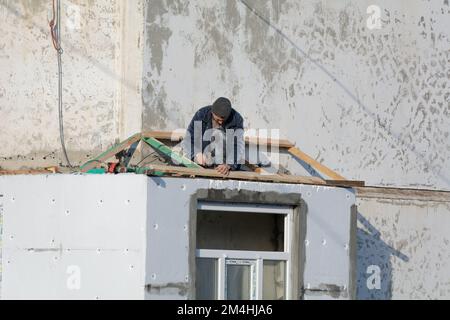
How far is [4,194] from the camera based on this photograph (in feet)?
41.3

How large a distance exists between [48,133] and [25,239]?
51.3 inches

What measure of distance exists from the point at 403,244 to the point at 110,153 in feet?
12.6

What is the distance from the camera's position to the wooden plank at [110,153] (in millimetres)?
12430

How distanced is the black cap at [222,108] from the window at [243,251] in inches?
36.4

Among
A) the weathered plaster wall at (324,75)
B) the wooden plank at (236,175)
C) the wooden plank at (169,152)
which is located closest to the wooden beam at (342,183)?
the wooden plank at (236,175)

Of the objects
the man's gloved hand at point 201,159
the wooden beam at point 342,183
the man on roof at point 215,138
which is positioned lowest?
the wooden beam at point 342,183

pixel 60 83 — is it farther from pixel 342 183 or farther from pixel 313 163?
pixel 342 183

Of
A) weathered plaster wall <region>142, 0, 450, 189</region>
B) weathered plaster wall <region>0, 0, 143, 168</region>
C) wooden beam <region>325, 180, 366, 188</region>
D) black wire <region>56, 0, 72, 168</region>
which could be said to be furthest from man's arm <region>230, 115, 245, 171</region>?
black wire <region>56, 0, 72, 168</region>

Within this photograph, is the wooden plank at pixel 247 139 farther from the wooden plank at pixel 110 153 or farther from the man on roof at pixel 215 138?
the man on roof at pixel 215 138

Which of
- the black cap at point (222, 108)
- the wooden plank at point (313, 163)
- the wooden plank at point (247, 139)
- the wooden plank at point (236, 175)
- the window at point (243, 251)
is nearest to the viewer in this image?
the wooden plank at point (236, 175)

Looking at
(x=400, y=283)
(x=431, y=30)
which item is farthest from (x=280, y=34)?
(x=400, y=283)

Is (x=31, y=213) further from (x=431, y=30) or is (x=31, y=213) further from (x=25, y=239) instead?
(x=431, y=30)

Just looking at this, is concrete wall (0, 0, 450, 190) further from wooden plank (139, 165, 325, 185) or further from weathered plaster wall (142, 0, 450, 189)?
wooden plank (139, 165, 325, 185)
